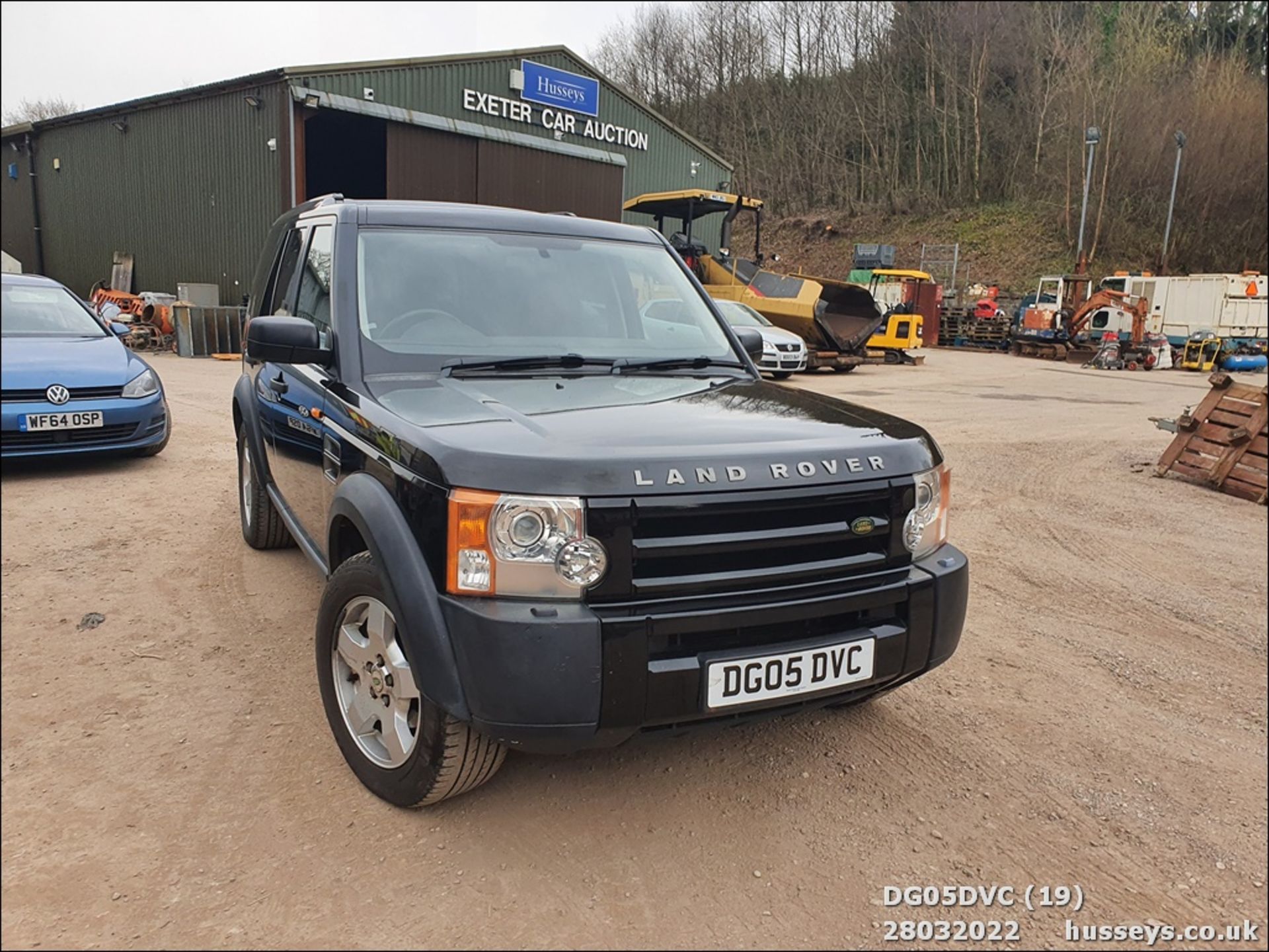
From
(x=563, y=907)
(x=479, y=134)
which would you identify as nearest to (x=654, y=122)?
(x=479, y=134)

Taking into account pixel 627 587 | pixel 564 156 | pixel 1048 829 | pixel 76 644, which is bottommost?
pixel 1048 829

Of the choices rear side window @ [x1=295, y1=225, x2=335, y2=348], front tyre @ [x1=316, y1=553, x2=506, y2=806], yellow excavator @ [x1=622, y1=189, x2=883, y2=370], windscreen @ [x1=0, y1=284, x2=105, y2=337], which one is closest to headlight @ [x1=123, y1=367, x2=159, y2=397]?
windscreen @ [x1=0, y1=284, x2=105, y2=337]

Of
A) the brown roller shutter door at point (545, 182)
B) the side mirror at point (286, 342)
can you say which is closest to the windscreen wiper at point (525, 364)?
the side mirror at point (286, 342)

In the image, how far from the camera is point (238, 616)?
3.87 m

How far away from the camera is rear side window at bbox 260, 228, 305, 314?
403 centimetres

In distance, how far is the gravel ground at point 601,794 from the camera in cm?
A: 199

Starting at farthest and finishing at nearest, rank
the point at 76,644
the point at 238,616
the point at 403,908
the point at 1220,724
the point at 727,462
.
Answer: the point at 238,616, the point at 1220,724, the point at 76,644, the point at 727,462, the point at 403,908

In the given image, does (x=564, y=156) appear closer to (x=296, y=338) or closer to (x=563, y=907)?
(x=296, y=338)

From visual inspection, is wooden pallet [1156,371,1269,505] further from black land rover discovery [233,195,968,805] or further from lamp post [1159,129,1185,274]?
black land rover discovery [233,195,968,805]

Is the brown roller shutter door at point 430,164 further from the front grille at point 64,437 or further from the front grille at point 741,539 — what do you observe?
the front grille at point 741,539

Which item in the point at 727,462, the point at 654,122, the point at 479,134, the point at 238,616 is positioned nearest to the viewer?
the point at 727,462

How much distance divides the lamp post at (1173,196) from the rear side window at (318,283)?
9.09 ft

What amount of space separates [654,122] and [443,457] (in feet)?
73.6

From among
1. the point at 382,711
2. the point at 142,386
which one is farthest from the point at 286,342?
the point at 142,386
